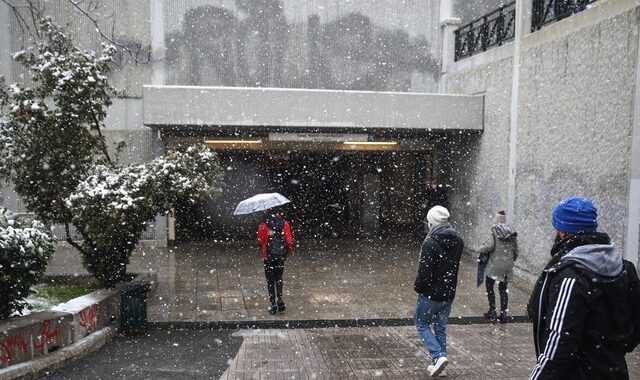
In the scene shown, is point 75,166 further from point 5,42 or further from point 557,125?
point 557,125

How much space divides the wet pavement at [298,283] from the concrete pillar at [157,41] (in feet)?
15.2

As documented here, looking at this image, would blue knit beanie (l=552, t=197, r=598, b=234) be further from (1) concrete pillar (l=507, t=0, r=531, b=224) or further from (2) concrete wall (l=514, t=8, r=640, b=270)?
(1) concrete pillar (l=507, t=0, r=531, b=224)

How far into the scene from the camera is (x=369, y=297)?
32.0ft

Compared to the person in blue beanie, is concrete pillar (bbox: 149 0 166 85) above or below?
above

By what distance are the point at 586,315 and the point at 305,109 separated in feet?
36.2

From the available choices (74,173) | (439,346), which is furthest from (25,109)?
(439,346)

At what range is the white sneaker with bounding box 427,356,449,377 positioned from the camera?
578cm

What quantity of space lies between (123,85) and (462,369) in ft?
39.2

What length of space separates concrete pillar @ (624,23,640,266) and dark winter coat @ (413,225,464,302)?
397 centimetres

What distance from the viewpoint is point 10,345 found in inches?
221

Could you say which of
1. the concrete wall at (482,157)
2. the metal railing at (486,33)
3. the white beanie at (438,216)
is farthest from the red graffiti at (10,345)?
the metal railing at (486,33)

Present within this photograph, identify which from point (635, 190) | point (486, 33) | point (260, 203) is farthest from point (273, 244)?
point (486, 33)

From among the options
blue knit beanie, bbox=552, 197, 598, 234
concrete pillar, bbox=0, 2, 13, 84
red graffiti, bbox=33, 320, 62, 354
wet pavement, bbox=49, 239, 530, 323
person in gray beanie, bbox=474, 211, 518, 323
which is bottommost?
wet pavement, bbox=49, 239, 530, 323

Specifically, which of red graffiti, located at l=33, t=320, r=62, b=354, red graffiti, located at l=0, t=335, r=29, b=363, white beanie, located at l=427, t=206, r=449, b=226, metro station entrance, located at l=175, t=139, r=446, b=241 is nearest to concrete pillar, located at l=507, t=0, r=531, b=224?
metro station entrance, located at l=175, t=139, r=446, b=241
